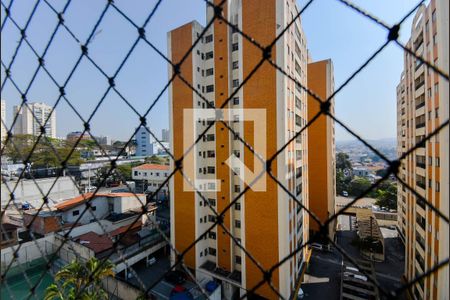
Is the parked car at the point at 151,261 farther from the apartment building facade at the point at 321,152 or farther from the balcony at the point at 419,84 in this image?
the balcony at the point at 419,84

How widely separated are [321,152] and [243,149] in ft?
13.3

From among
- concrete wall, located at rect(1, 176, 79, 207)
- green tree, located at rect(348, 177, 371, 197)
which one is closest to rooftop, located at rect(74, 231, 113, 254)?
concrete wall, located at rect(1, 176, 79, 207)

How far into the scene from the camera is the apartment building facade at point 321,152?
735 centimetres

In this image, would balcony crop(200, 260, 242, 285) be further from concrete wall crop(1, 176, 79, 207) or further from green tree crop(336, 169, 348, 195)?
green tree crop(336, 169, 348, 195)

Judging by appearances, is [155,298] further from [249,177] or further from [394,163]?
[394,163]

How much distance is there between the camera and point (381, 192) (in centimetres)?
1051

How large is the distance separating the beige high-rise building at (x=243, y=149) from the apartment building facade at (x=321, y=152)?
2109 mm

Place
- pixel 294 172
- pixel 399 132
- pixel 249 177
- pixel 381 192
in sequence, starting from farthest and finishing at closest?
pixel 381 192 → pixel 399 132 → pixel 294 172 → pixel 249 177

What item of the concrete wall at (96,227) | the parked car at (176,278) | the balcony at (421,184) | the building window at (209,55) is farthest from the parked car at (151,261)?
the balcony at (421,184)

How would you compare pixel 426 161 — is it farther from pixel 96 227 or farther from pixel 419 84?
pixel 96 227

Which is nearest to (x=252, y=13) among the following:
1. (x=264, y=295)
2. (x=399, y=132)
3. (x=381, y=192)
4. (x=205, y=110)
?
(x=205, y=110)

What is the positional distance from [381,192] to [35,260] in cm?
1276

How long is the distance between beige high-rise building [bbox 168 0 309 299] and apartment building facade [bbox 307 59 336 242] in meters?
2.11

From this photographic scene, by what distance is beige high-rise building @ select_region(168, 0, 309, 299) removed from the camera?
4.12 meters
